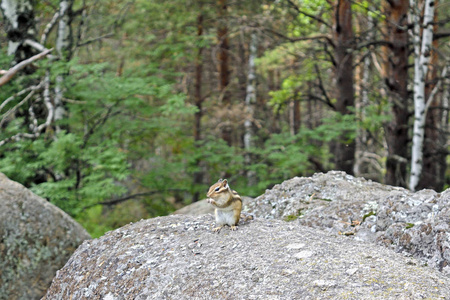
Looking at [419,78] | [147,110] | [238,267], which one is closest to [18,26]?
[147,110]

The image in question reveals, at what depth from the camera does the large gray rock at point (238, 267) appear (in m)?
2.43

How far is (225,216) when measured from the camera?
3477 mm

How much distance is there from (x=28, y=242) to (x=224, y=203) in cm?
299

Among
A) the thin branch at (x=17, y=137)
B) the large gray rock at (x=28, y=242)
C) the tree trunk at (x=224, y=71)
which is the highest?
the tree trunk at (x=224, y=71)

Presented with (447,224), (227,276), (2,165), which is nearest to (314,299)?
(227,276)

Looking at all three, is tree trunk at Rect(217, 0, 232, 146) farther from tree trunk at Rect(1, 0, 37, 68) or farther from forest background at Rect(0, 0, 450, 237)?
tree trunk at Rect(1, 0, 37, 68)

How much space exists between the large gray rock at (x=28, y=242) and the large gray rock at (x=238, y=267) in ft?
5.00

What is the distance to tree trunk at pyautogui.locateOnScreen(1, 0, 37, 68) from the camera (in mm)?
8375

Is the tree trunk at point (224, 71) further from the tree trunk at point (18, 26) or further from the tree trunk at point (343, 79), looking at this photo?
the tree trunk at point (18, 26)

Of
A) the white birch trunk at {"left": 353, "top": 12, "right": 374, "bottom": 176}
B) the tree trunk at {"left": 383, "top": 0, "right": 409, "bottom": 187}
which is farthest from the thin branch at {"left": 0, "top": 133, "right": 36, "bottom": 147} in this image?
the white birch trunk at {"left": 353, "top": 12, "right": 374, "bottom": 176}

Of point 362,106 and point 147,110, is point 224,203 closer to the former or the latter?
point 147,110

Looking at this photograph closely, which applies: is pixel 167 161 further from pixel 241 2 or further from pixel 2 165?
pixel 241 2

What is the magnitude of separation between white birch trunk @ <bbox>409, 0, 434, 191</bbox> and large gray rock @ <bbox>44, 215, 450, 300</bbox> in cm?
483

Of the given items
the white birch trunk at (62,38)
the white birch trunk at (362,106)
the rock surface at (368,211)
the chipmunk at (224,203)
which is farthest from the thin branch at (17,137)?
the white birch trunk at (362,106)
